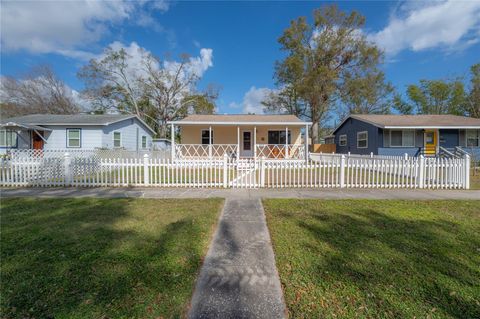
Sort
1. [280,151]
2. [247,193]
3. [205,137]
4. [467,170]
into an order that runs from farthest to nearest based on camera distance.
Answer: [205,137], [280,151], [467,170], [247,193]

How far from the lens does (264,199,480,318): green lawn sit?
225 cm

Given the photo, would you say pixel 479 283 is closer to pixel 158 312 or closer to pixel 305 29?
pixel 158 312

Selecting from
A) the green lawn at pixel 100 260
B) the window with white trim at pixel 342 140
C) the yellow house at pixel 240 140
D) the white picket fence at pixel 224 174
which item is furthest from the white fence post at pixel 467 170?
the window with white trim at pixel 342 140

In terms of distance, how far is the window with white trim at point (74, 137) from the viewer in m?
17.9

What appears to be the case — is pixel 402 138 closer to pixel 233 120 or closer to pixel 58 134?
pixel 233 120

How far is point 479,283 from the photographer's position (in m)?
2.59

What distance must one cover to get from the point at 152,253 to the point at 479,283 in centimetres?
383

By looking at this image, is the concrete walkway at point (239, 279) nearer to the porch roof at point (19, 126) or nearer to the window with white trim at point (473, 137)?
the porch roof at point (19, 126)

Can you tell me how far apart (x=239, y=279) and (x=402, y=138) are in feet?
63.6

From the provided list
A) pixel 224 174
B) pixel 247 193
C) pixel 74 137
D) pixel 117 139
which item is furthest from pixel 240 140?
pixel 74 137

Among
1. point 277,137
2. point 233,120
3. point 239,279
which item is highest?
point 233,120

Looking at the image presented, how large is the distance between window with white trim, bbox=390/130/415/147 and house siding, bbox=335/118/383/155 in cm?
90

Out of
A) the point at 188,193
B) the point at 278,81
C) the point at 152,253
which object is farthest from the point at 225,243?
the point at 278,81

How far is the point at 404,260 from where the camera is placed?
10.1 ft
